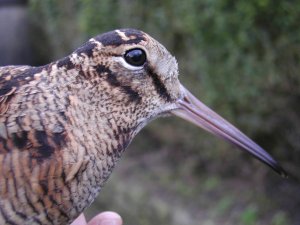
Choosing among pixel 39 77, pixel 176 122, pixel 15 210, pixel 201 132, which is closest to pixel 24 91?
pixel 39 77

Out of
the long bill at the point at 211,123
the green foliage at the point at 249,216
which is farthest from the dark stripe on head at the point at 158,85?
the green foliage at the point at 249,216

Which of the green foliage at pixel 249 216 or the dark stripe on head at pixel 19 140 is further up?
the dark stripe on head at pixel 19 140

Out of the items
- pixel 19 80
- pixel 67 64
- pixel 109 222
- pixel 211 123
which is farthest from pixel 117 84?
pixel 109 222

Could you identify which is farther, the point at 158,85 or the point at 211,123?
the point at 211,123

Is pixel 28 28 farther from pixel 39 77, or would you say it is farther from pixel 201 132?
pixel 39 77

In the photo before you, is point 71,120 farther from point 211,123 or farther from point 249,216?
point 249,216

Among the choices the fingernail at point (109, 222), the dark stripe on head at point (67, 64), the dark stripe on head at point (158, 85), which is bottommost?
the fingernail at point (109, 222)

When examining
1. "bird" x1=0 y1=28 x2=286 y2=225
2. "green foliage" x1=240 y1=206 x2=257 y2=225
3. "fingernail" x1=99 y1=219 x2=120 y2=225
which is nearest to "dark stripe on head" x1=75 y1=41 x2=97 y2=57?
"bird" x1=0 y1=28 x2=286 y2=225

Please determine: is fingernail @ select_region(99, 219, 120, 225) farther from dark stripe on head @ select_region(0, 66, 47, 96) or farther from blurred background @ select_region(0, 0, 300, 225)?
blurred background @ select_region(0, 0, 300, 225)

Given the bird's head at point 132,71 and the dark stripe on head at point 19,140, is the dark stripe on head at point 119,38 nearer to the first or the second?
the bird's head at point 132,71
